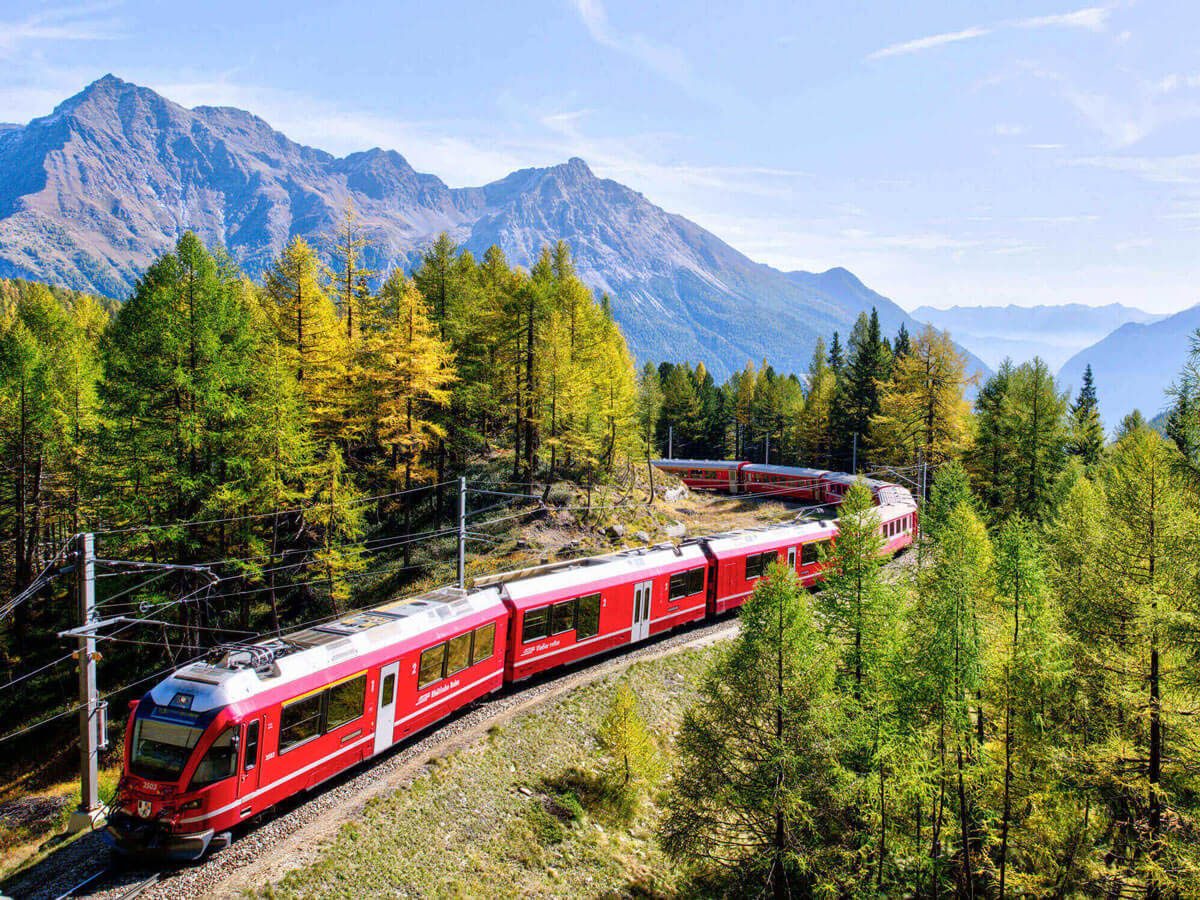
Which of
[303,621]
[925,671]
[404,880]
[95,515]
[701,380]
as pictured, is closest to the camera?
[404,880]

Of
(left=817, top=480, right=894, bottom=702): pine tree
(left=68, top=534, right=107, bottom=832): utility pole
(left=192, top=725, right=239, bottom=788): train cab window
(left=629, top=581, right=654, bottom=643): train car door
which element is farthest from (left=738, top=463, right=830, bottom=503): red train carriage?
(left=68, top=534, right=107, bottom=832): utility pole

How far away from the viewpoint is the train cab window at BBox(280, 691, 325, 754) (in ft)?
45.0

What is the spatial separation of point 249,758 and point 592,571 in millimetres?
11652

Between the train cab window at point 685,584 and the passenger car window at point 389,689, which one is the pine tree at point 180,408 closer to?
the passenger car window at point 389,689

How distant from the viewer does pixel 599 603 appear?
22.7m

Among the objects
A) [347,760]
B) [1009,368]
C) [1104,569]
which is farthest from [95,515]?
[1009,368]

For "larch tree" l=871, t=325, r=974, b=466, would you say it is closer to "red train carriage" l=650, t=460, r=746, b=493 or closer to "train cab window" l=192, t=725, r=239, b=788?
"red train carriage" l=650, t=460, r=746, b=493

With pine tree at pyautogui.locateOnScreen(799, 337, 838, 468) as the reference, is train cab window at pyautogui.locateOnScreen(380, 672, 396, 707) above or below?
below

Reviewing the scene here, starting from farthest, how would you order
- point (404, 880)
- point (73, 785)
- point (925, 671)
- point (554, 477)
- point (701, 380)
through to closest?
point (701, 380) → point (554, 477) → point (73, 785) → point (925, 671) → point (404, 880)

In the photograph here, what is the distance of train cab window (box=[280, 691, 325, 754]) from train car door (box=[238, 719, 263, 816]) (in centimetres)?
54

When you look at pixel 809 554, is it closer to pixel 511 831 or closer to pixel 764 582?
pixel 764 582

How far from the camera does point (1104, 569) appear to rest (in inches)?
620

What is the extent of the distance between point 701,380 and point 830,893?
282ft

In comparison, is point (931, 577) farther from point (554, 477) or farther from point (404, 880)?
point (554, 477)
